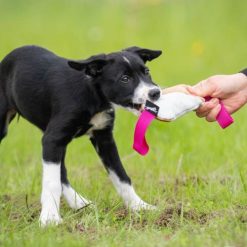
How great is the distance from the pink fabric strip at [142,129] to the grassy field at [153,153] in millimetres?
484

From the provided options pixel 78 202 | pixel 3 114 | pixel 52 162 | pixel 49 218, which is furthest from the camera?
pixel 3 114

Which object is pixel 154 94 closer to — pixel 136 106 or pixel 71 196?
pixel 136 106

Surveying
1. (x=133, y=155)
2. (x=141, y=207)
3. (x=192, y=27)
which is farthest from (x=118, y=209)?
(x=192, y=27)

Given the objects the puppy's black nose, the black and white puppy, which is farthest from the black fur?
the puppy's black nose

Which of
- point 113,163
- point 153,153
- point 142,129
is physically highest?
point 142,129

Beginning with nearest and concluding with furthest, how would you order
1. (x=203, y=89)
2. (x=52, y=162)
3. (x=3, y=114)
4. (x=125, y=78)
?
1. (x=125, y=78)
2. (x=52, y=162)
3. (x=203, y=89)
4. (x=3, y=114)

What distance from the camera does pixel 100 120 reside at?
218 inches

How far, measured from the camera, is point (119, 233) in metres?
4.51

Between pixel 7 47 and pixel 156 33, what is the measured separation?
299cm

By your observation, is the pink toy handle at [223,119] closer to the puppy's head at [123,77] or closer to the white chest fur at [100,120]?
the puppy's head at [123,77]

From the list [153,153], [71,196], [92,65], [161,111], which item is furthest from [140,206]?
[153,153]

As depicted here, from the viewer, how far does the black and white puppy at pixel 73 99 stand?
5.25 metres

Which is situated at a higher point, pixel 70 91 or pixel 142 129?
pixel 70 91

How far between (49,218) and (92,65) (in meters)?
1.19
